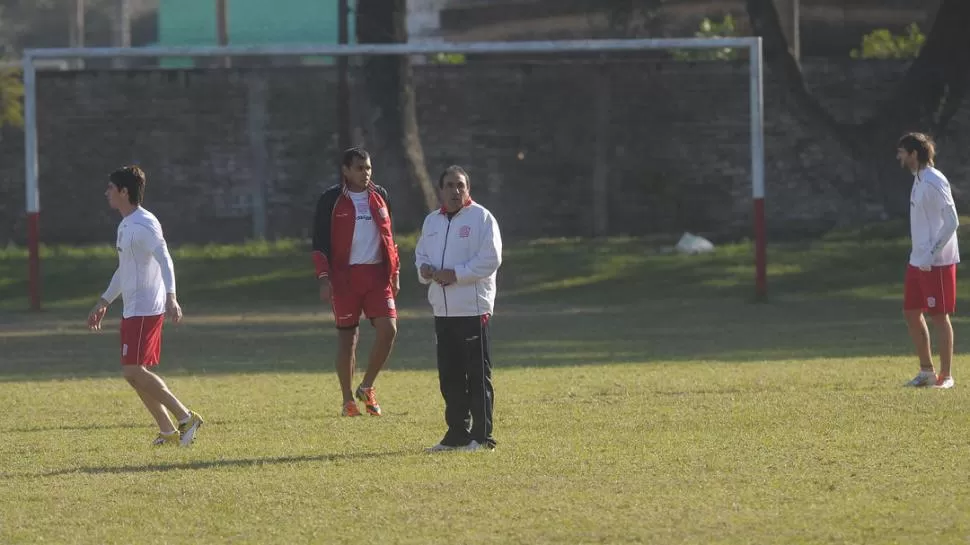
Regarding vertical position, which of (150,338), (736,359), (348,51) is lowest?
Result: (736,359)

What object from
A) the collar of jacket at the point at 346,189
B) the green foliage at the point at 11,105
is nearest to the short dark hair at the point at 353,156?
the collar of jacket at the point at 346,189

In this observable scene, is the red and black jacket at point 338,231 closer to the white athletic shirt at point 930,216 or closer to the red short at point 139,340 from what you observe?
the red short at point 139,340

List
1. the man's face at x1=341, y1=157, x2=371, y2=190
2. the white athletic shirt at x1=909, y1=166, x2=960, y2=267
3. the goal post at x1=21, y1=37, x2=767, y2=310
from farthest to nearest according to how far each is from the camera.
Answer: the goal post at x1=21, y1=37, x2=767, y2=310 < the white athletic shirt at x1=909, y1=166, x2=960, y2=267 < the man's face at x1=341, y1=157, x2=371, y2=190

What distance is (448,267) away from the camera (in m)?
9.62

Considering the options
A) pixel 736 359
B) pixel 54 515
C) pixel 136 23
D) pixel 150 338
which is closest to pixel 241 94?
pixel 736 359

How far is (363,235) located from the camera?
11.6 m

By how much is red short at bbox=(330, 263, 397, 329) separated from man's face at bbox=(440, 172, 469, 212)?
2167 mm

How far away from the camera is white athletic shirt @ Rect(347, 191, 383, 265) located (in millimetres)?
11648

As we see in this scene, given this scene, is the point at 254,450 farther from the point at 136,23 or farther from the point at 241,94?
the point at 136,23

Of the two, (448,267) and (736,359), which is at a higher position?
(448,267)

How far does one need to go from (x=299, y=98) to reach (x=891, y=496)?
25097 mm

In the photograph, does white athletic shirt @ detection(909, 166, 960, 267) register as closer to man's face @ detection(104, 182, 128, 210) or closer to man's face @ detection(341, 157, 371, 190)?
man's face @ detection(341, 157, 371, 190)

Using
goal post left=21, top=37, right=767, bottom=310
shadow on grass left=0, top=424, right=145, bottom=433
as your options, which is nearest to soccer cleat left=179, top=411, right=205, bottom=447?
shadow on grass left=0, top=424, right=145, bottom=433

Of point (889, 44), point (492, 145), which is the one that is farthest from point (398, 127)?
point (889, 44)
